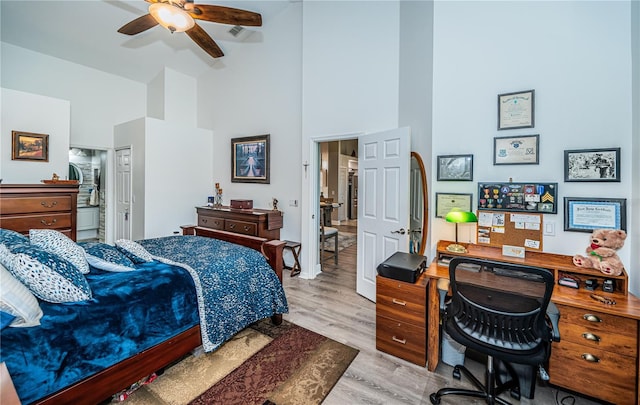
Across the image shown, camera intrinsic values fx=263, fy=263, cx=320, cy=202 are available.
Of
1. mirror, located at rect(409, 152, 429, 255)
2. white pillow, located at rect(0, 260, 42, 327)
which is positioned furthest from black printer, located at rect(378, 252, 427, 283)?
white pillow, located at rect(0, 260, 42, 327)

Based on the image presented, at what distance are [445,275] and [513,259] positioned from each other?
0.63 metres

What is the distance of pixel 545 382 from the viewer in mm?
1889

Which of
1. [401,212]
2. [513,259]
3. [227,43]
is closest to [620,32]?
[513,259]

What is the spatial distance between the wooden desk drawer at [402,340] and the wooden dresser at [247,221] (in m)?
2.39

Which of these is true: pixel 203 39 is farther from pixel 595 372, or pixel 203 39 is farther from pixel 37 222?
pixel 595 372

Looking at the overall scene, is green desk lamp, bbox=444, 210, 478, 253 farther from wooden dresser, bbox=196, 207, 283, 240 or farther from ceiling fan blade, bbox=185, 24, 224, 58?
ceiling fan blade, bbox=185, 24, 224, 58

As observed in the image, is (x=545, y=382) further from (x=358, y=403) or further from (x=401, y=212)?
(x=401, y=212)

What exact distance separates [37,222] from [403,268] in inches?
167

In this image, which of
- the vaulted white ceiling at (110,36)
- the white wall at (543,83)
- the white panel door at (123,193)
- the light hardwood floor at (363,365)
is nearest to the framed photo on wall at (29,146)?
the white panel door at (123,193)

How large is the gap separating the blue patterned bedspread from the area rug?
0.58 feet

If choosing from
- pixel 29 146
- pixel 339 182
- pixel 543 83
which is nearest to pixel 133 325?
pixel 543 83

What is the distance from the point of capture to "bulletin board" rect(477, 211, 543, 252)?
220 centimetres

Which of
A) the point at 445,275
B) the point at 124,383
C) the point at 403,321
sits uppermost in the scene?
the point at 445,275

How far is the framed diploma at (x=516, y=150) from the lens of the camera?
87.8 inches
